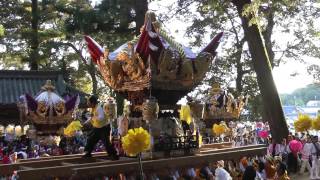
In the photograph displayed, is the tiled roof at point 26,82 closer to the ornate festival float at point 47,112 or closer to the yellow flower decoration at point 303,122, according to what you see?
the ornate festival float at point 47,112

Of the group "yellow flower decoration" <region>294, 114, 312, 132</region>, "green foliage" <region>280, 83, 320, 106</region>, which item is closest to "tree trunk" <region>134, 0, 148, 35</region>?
"yellow flower decoration" <region>294, 114, 312, 132</region>

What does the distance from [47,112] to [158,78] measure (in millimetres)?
11883

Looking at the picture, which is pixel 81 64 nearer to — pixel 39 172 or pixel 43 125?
pixel 43 125

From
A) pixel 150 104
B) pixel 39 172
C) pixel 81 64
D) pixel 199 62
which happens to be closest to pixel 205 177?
pixel 150 104

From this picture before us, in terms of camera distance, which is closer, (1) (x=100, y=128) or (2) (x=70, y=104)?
(1) (x=100, y=128)

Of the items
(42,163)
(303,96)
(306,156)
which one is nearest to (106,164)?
(42,163)

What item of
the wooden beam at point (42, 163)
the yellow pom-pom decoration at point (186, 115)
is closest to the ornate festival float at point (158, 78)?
the yellow pom-pom decoration at point (186, 115)

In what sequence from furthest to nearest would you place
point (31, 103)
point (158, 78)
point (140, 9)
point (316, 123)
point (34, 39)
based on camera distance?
point (34, 39) < point (140, 9) < point (31, 103) < point (316, 123) < point (158, 78)

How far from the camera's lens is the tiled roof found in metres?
22.1

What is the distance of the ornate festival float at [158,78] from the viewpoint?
8.02m

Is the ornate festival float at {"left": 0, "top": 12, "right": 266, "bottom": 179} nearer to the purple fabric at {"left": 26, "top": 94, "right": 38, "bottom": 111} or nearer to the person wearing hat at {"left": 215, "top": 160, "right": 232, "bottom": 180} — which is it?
the person wearing hat at {"left": 215, "top": 160, "right": 232, "bottom": 180}

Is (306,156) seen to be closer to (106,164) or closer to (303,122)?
(303,122)

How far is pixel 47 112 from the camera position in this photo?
19.0 metres

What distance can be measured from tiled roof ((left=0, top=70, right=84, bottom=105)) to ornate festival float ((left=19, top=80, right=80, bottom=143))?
2.89 m
